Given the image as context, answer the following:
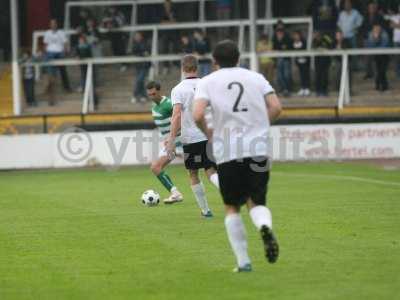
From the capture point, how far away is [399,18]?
28906 millimetres

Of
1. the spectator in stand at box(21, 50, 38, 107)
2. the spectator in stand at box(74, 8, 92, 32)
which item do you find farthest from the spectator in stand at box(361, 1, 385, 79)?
the spectator in stand at box(21, 50, 38, 107)

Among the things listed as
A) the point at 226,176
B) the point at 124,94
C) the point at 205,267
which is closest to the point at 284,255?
the point at 205,267

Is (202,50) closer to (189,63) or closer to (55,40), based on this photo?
(55,40)

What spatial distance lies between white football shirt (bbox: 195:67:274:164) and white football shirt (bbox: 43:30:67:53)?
22053mm

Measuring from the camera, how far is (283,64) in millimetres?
29531

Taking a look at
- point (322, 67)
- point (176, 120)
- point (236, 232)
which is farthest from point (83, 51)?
point (236, 232)

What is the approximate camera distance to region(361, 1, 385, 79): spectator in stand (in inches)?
1161

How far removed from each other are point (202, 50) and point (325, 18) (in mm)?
3458

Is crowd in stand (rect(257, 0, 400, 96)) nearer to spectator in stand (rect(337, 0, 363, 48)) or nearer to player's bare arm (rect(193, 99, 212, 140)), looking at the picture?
spectator in stand (rect(337, 0, 363, 48))

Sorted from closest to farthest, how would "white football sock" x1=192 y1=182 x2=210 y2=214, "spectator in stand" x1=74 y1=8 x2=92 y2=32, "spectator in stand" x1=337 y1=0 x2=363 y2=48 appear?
"white football sock" x1=192 y1=182 x2=210 y2=214 < "spectator in stand" x1=337 y1=0 x2=363 y2=48 < "spectator in stand" x1=74 y1=8 x2=92 y2=32

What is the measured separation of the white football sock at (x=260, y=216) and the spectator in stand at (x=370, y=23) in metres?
20.6

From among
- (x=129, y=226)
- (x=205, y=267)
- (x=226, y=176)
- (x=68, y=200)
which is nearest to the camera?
(x=226, y=176)

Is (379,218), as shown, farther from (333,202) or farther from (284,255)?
(284,255)

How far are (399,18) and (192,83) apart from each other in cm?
1560
